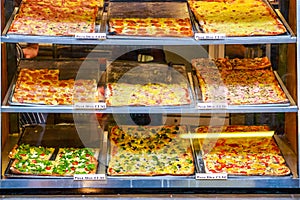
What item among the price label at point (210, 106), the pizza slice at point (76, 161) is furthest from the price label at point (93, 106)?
the price label at point (210, 106)

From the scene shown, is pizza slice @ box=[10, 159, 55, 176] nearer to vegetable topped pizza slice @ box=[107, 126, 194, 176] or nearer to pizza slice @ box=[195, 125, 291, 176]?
vegetable topped pizza slice @ box=[107, 126, 194, 176]

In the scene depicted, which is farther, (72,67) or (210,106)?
(72,67)

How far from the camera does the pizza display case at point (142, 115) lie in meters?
3.65

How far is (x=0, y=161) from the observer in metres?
3.66

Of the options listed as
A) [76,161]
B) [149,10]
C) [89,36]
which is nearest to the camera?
[89,36]

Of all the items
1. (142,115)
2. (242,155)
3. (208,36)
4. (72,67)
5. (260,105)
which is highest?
(208,36)

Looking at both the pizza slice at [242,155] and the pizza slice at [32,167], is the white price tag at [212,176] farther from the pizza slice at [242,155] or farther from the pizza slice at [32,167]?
the pizza slice at [32,167]

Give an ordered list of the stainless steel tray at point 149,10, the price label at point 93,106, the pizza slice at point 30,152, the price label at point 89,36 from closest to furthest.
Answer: the price label at point 89,36, the price label at point 93,106, the pizza slice at point 30,152, the stainless steel tray at point 149,10

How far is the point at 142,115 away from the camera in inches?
173

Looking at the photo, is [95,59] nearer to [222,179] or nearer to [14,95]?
[14,95]

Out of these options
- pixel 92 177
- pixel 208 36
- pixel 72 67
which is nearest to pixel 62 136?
pixel 72 67

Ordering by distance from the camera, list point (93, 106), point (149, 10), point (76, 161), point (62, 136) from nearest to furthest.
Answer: point (93, 106) < point (76, 161) < point (149, 10) < point (62, 136)

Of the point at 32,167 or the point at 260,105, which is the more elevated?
the point at 260,105

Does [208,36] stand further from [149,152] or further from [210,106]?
[149,152]
